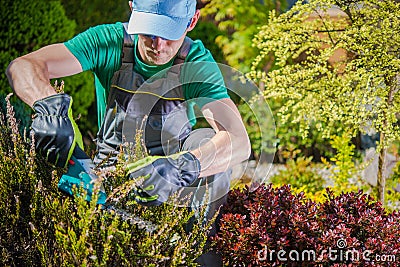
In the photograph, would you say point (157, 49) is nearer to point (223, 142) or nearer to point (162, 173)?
point (223, 142)

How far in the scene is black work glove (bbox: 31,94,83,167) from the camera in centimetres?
189

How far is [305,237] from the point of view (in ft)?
8.00

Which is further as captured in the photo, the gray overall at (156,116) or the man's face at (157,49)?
the gray overall at (156,116)

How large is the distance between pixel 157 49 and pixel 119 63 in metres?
0.28

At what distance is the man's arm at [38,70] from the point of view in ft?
6.92

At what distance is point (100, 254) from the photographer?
2.02 meters

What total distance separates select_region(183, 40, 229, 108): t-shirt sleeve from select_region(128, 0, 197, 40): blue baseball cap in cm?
23

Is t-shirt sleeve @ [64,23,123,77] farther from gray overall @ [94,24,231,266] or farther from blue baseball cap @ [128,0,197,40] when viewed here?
blue baseball cap @ [128,0,197,40]

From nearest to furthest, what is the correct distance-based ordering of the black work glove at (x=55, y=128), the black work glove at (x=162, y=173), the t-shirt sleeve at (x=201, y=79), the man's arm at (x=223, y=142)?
the black work glove at (x=55, y=128) < the black work glove at (x=162, y=173) < the man's arm at (x=223, y=142) < the t-shirt sleeve at (x=201, y=79)

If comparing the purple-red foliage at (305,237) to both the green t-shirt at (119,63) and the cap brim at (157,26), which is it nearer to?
the green t-shirt at (119,63)

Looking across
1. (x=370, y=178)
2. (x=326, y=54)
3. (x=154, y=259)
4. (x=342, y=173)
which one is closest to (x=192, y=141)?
(x=154, y=259)

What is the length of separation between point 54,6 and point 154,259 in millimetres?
3971

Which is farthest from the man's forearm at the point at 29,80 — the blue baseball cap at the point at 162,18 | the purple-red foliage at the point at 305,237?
the purple-red foliage at the point at 305,237

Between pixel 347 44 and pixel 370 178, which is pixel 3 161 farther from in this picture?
pixel 370 178
